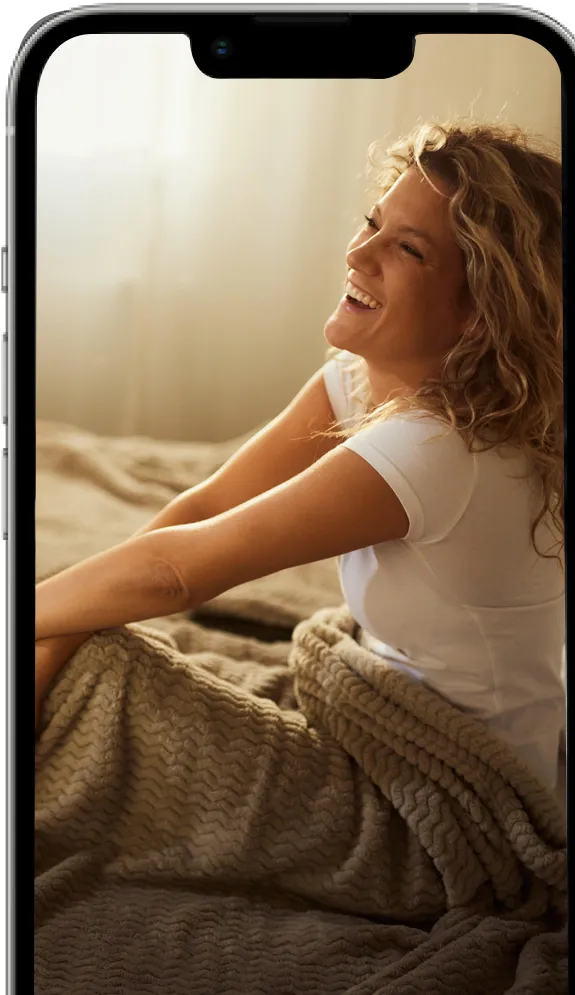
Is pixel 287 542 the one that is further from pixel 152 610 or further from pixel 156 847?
pixel 156 847

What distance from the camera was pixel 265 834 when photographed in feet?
2.19

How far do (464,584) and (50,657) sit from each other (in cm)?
26

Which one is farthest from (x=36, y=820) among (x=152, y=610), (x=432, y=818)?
(x=432, y=818)

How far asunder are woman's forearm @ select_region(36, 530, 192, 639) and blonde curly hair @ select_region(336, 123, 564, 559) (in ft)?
0.59

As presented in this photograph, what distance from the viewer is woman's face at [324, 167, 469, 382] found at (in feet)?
2.05

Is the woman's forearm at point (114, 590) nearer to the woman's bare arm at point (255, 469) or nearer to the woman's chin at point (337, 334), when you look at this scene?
the woman's bare arm at point (255, 469)

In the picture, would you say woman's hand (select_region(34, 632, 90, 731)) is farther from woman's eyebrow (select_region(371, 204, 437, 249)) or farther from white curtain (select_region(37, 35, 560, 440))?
woman's eyebrow (select_region(371, 204, 437, 249))

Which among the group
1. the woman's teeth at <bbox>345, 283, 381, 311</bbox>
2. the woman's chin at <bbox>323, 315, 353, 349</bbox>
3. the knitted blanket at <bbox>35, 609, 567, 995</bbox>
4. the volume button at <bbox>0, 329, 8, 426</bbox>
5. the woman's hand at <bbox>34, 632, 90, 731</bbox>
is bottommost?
the knitted blanket at <bbox>35, 609, 567, 995</bbox>

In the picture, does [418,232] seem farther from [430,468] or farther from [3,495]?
[3,495]

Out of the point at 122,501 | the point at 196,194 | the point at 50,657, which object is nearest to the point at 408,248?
the point at 196,194

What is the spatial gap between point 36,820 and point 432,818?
252mm

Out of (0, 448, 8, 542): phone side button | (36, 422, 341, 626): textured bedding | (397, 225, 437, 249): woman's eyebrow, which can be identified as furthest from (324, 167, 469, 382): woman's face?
(0, 448, 8, 542): phone side button

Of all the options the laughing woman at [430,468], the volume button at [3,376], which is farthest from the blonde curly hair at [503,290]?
the volume button at [3,376]

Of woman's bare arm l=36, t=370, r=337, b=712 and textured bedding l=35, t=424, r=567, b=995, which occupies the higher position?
woman's bare arm l=36, t=370, r=337, b=712
